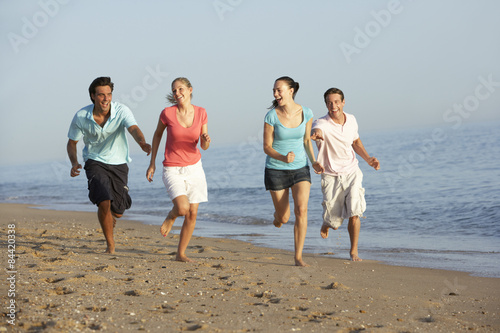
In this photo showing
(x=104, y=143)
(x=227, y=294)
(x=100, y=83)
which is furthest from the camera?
(x=104, y=143)

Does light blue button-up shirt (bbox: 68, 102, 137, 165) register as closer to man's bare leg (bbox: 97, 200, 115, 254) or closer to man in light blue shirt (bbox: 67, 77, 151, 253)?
man in light blue shirt (bbox: 67, 77, 151, 253)

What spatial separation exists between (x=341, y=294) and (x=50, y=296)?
232 centimetres

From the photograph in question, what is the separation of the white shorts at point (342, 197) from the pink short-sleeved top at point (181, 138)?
1.67 meters

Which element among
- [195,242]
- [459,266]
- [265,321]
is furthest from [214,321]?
[195,242]

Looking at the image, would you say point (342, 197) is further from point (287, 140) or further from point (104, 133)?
point (104, 133)

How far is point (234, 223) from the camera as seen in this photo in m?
12.0

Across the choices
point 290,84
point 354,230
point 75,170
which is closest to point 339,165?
point 354,230

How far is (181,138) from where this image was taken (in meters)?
6.04

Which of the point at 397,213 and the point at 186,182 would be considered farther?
the point at 397,213

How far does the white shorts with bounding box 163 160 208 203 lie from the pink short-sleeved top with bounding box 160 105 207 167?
64 millimetres

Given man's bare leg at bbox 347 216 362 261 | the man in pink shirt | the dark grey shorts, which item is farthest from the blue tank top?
the dark grey shorts

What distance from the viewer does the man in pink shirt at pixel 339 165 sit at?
6613mm

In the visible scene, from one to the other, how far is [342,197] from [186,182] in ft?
6.22

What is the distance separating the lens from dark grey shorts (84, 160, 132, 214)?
21.2 ft
